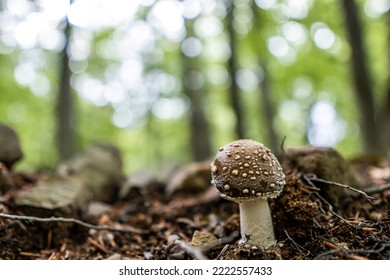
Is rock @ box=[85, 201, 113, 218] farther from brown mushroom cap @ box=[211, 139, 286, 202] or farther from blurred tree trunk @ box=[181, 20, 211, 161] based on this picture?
blurred tree trunk @ box=[181, 20, 211, 161]

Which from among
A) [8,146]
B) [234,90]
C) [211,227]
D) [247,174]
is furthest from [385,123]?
[8,146]

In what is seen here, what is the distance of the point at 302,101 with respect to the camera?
460 inches

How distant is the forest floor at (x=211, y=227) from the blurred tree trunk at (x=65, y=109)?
8.67 feet

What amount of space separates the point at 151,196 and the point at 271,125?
5.28m

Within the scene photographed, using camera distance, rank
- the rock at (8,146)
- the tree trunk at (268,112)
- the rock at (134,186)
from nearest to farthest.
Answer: the rock at (8,146) < the rock at (134,186) < the tree trunk at (268,112)

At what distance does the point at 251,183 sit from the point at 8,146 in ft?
5.71

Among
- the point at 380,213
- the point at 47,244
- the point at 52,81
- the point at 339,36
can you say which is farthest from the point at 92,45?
the point at 380,213

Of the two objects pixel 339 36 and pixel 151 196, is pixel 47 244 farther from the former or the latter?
pixel 339 36

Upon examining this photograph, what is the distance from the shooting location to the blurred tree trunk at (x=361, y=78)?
5207mm

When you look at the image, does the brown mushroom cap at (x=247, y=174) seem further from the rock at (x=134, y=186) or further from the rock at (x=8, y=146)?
the rock at (x=8, y=146)

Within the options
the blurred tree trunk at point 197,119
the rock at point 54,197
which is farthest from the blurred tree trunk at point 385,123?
the rock at point 54,197

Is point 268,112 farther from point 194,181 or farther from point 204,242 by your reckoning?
point 204,242

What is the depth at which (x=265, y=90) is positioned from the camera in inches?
326
